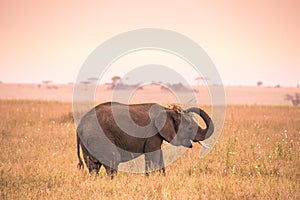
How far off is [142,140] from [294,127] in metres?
9.85

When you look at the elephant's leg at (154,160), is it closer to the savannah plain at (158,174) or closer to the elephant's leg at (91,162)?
the savannah plain at (158,174)

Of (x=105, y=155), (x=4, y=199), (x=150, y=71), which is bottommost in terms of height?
(x=4, y=199)

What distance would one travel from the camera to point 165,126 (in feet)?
28.6

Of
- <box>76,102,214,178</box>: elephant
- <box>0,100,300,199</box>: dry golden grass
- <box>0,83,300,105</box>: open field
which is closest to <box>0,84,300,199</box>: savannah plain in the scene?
<box>0,100,300,199</box>: dry golden grass

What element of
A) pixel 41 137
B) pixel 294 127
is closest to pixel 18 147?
pixel 41 137

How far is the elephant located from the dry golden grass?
0.37 metres

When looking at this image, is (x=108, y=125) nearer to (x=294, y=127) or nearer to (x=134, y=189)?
(x=134, y=189)

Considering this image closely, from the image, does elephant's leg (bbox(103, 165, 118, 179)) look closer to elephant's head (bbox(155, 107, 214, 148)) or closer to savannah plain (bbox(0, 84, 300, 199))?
savannah plain (bbox(0, 84, 300, 199))

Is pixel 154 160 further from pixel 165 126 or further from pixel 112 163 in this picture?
pixel 112 163

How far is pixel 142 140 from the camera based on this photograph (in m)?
8.65

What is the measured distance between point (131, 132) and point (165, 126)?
2.34 feet

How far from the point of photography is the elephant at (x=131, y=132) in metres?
8.21

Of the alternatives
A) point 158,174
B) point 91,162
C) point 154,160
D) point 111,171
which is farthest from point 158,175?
point 91,162

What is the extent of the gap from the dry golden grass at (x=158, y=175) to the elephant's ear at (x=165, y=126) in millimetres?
760
